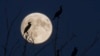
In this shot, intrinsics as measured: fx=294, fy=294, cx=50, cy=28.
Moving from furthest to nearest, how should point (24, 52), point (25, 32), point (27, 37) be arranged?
point (25, 32), point (27, 37), point (24, 52)

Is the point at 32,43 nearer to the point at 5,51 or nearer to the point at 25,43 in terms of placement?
the point at 25,43

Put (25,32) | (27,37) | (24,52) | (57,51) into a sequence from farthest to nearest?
(25,32) → (27,37) → (24,52) → (57,51)

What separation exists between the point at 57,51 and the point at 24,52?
0.53m

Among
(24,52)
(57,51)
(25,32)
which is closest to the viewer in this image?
(57,51)

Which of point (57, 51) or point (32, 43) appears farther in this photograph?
point (32, 43)

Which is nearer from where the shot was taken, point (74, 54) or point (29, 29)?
point (74, 54)

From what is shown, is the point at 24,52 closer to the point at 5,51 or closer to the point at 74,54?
the point at 5,51

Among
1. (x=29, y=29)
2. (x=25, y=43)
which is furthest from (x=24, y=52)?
(x=29, y=29)

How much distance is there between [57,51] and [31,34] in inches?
32.3

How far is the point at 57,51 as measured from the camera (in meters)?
3.82

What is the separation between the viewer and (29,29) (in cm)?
503

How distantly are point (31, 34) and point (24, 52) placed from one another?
0.49m

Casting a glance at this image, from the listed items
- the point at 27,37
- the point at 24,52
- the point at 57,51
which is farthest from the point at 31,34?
the point at 57,51

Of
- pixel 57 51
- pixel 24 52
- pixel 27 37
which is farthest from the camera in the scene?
pixel 27 37
